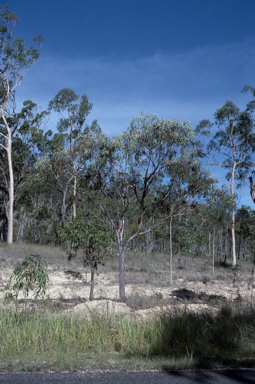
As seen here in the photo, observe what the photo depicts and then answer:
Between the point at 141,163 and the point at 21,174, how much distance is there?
22.5 meters

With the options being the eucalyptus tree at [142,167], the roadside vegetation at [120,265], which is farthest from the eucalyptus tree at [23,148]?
the eucalyptus tree at [142,167]

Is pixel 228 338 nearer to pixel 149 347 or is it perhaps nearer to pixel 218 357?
pixel 218 357

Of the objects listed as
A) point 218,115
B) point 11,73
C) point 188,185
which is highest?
point 11,73

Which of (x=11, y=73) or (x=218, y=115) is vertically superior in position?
(x=11, y=73)

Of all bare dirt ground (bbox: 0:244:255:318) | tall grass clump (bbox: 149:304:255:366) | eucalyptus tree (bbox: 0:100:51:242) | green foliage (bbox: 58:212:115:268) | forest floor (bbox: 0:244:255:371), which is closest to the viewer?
forest floor (bbox: 0:244:255:371)

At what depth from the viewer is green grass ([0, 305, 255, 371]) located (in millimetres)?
4266

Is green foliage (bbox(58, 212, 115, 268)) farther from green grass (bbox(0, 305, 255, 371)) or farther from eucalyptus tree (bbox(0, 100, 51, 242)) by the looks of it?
eucalyptus tree (bbox(0, 100, 51, 242))

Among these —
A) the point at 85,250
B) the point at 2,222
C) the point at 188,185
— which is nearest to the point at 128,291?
the point at 85,250

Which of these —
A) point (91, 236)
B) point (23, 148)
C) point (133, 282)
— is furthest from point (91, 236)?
point (23, 148)

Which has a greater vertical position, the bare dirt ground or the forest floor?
the forest floor

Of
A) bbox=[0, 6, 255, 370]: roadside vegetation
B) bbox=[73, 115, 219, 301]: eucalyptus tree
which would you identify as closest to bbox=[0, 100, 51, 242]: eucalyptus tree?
bbox=[0, 6, 255, 370]: roadside vegetation

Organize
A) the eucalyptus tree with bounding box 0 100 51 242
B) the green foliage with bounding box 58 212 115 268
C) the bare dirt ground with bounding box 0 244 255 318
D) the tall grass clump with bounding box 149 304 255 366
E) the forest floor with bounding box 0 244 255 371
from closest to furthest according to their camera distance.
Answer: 1. the forest floor with bounding box 0 244 255 371
2. the tall grass clump with bounding box 149 304 255 366
3. the green foliage with bounding box 58 212 115 268
4. the bare dirt ground with bounding box 0 244 255 318
5. the eucalyptus tree with bounding box 0 100 51 242

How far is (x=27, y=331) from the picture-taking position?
195 inches

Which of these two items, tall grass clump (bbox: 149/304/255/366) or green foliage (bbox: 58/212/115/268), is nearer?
tall grass clump (bbox: 149/304/255/366)
